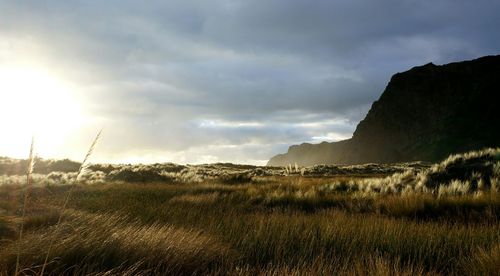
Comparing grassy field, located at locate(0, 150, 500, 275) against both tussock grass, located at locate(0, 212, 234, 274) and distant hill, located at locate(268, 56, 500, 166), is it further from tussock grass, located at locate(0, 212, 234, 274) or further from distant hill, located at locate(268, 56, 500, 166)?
distant hill, located at locate(268, 56, 500, 166)

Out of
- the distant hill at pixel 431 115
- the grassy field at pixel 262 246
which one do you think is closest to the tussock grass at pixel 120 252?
the grassy field at pixel 262 246

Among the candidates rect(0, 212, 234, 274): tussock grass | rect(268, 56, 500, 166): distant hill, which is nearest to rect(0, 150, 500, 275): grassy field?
rect(0, 212, 234, 274): tussock grass

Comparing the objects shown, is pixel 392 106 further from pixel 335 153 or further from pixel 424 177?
pixel 424 177

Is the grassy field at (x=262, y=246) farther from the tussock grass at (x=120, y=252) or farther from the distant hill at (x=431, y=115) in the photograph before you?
the distant hill at (x=431, y=115)

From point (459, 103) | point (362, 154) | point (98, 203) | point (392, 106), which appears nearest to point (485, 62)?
point (459, 103)

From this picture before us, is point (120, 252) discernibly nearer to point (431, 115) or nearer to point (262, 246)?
point (262, 246)

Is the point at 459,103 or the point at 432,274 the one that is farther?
the point at 459,103

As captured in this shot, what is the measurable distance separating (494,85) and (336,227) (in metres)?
108

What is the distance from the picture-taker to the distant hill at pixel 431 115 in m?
97.6

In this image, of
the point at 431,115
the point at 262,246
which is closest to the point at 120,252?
the point at 262,246

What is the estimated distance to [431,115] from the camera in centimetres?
11681

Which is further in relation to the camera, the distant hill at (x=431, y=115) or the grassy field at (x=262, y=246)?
the distant hill at (x=431, y=115)

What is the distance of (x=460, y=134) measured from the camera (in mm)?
99188

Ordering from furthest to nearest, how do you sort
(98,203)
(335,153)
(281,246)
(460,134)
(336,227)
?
1. (335,153)
2. (460,134)
3. (98,203)
4. (336,227)
5. (281,246)
